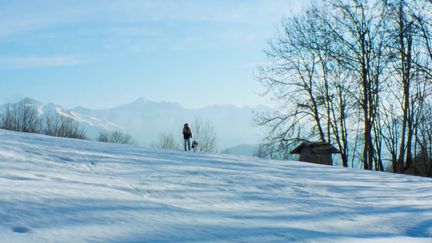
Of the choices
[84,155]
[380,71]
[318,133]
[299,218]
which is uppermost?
[380,71]

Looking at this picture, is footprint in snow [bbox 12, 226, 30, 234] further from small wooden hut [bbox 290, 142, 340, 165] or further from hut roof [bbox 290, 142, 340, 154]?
hut roof [bbox 290, 142, 340, 154]

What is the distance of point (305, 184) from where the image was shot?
512 centimetres

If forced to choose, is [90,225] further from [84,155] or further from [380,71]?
[380,71]

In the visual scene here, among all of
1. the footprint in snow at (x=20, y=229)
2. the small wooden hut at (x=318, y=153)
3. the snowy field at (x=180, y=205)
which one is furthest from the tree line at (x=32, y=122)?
the footprint in snow at (x=20, y=229)

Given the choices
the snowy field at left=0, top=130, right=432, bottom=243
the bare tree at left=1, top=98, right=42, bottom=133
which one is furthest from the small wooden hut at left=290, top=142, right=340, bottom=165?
the bare tree at left=1, top=98, right=42, bottom=133

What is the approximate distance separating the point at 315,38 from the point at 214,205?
1931 cm

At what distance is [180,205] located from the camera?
310 centimetres

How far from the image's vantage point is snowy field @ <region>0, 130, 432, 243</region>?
2.26 m

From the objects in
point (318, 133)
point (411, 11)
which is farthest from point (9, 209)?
point (318, 133)

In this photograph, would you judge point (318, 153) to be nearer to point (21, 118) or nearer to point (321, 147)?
point (321, 147)

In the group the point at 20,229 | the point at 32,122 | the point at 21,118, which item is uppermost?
the point at 21,118

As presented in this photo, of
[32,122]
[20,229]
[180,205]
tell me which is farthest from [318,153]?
[32,122]

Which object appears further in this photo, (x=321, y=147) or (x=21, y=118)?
(x=21, y=118)

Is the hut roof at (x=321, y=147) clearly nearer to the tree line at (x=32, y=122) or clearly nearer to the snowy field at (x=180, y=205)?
the snowy field at (x=180, y=205)
